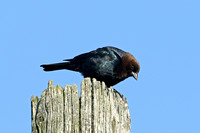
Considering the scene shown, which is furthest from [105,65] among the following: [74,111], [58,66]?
[74,111]

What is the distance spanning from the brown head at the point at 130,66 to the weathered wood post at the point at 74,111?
408 cm

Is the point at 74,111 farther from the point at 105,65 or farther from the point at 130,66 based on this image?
the point at 130,66

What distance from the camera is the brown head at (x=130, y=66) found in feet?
25.0

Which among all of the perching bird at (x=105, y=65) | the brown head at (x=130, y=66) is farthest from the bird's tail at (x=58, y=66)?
the brown head at (x=130, y=66)

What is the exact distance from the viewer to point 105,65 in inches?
289

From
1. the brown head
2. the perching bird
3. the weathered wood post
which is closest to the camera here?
the weathered wood post

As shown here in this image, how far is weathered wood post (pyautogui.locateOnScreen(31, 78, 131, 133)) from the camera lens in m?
3.29

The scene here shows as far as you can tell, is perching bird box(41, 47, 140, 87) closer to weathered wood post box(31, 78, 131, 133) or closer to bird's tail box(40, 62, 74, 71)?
bird's tail box(40, 62, 74, 71)

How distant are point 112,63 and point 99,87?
3.93 m

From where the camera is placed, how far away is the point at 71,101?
3.36 m

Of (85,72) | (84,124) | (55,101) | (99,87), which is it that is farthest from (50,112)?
(85,72)

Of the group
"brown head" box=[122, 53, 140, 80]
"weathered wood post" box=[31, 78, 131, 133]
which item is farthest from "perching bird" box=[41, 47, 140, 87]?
"weathered wood post" box=[31, 78, 131, 133]

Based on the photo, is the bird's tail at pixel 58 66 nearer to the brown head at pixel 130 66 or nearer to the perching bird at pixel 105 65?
the perching bird at pixel 105 65

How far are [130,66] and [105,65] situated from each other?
2.04 ft
